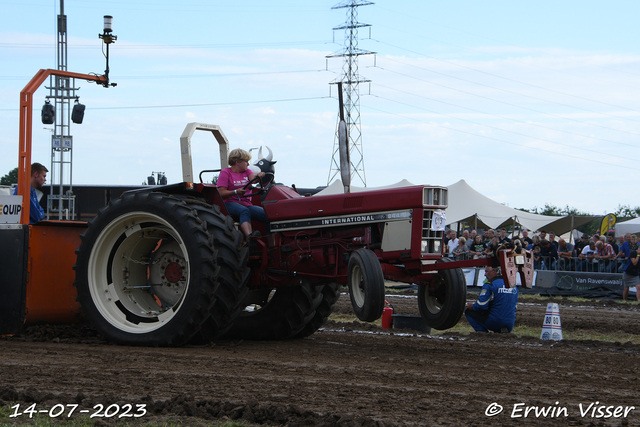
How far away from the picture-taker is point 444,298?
279 inches

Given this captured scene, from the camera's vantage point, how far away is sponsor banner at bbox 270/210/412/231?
6873 millimetres

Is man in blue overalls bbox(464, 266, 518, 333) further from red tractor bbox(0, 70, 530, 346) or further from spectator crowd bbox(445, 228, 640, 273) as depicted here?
spectator crowd bbox(445, 228, 640, 273)

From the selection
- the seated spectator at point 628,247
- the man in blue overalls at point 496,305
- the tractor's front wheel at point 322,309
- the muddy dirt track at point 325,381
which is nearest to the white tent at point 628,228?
the seated spectator at point 628,247

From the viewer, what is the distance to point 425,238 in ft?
22.2

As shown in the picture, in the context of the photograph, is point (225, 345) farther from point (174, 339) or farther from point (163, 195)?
point (163, 195)

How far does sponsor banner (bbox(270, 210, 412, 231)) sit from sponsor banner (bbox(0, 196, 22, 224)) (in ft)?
8.37

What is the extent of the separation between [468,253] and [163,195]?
13949 millimetres

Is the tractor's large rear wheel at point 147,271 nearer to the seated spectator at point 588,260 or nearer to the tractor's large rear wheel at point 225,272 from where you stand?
the tractor's large rear wheel at point 225,272

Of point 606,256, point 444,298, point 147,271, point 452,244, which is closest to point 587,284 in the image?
point 606,256

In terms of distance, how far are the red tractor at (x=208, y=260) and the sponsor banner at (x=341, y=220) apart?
1 cm

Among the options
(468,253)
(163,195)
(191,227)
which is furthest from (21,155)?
(468,253)

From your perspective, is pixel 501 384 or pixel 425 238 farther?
pixel 425 238

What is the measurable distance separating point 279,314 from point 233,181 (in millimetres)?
1606

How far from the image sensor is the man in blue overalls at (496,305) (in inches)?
388
